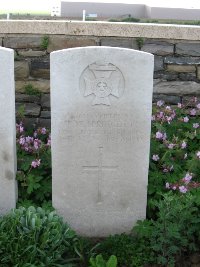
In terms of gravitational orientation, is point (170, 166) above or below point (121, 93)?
below

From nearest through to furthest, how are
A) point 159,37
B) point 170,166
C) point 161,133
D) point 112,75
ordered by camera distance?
point 112,75
point 170,166
point 161,133
point 159,37

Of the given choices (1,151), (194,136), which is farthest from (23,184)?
(194,136)

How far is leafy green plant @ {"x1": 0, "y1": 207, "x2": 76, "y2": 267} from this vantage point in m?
2.79

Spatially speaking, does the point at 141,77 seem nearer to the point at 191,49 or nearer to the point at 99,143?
the point at 99,143

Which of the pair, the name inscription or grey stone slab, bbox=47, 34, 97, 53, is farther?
grey stone slab, bbox=47, 34, 97, 53

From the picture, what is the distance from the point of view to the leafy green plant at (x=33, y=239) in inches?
110

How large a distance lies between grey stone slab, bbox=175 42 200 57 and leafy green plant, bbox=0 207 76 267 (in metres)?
2.06

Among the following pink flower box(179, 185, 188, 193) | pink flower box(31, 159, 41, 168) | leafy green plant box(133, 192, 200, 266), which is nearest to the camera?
leafy green plant box(133, 192, 200, 266)

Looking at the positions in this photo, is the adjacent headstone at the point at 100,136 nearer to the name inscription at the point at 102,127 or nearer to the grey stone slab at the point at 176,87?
the name inscription at the point at 102,127

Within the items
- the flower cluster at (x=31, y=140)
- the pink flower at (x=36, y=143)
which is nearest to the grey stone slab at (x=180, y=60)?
the flower cluster at (x=31, y=140)

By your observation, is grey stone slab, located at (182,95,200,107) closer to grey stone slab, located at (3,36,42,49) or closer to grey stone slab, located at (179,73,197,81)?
grey stone slab, located at (179,73,197,81)

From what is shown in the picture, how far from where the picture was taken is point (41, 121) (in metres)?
4.47

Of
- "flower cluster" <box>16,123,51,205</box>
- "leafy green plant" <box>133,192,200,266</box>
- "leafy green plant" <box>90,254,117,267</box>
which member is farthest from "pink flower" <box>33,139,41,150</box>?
"leafy green plant" <box>90,254,117,267</box>

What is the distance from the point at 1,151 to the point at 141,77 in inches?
42.4
